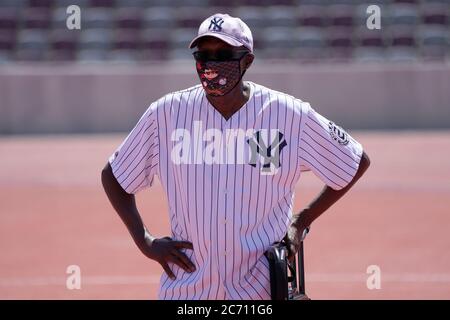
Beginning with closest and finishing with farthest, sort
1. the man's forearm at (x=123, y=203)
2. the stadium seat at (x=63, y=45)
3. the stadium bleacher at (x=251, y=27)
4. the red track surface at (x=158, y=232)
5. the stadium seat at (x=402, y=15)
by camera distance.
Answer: the man's forearm at (x=123, y=203)
the red track surface at (x=158, y=232)
the stadium bleacher at (x=251, y=27)
the stadium seat at (x=402, y=15)
the stadium seat at (x=63, y=45)

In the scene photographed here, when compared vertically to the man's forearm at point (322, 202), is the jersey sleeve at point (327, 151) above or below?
above

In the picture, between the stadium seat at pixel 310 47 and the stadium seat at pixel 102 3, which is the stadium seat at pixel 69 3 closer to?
the stadium seat at pixel 102 3

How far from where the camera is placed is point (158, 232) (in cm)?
1129

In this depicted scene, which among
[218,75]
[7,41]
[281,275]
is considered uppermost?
[7,41]

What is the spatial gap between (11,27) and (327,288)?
55.2 ft

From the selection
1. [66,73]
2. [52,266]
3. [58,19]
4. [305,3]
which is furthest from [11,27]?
[52,266]

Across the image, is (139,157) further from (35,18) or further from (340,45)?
(35,18)

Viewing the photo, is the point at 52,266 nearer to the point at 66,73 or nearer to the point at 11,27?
the point at 66,73

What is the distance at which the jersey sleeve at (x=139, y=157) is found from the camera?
4.32 m

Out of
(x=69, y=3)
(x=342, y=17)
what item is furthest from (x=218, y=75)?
(x=69, y=3)

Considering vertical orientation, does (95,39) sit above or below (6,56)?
above

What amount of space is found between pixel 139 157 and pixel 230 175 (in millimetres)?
459

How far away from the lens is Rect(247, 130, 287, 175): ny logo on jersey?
4.20 meters

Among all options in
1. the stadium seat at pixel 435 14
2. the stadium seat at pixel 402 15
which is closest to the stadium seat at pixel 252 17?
the stadium seat at pixel 402 15
